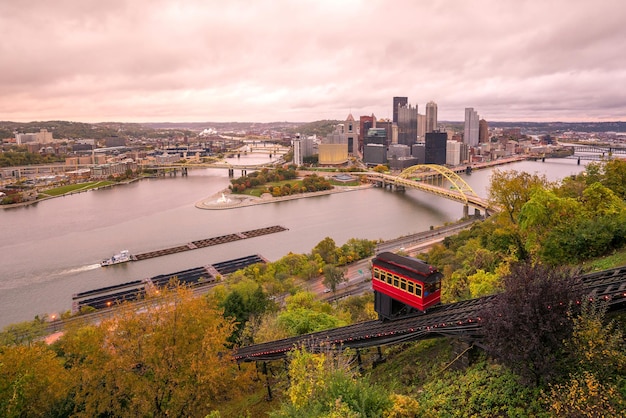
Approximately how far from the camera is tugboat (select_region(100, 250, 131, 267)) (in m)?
19.0

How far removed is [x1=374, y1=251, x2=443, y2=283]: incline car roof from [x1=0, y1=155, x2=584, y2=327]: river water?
8.35 metres

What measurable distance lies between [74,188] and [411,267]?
43010 mm

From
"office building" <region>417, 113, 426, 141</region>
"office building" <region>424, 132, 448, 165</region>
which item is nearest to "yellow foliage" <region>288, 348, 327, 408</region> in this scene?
"office building" <region>424, 132, 448, 165</region>

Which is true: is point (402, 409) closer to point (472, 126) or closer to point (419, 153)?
point (419, 153)

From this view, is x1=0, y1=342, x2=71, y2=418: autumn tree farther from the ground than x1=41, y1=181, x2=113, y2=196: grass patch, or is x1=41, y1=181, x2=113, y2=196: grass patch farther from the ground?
x1=0, y1=342, x2=71, y2=418: autumn tree

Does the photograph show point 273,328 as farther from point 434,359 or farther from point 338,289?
point 338,289

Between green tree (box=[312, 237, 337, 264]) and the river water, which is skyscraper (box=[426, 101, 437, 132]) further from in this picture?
green tree (box=[312, 237, 337, 264])

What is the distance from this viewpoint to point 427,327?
536 cm

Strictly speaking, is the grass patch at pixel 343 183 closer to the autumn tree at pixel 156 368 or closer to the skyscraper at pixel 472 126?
the autumn tree at pixel 156 368

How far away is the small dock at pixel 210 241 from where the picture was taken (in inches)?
802

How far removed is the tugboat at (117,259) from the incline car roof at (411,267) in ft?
53.2

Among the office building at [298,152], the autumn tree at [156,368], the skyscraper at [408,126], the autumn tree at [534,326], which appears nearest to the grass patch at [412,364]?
the autumn tree at [534,326]

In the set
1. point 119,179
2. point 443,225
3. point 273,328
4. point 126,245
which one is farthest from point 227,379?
point 119,179

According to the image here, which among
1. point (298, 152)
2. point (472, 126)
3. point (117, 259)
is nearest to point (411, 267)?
point (117, 259)
